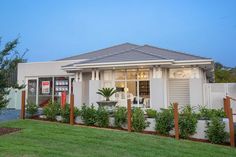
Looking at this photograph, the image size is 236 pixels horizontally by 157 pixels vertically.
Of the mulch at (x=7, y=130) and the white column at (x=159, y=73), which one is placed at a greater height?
the white column at (x=159, y=73)

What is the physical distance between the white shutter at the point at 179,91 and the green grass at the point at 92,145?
24.4 ft

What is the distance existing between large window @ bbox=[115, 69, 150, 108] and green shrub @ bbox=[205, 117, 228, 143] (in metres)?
6.71

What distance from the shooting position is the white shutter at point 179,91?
18.7 metres

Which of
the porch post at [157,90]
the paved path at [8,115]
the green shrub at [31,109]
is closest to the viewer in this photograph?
the green shrub at [31,109]

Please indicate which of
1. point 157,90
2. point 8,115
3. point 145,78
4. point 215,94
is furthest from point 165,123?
point 8,115

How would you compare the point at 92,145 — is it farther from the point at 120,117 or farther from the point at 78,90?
Answer: the point at 78,90

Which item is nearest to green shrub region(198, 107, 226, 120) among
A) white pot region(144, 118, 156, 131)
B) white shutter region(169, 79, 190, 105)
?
white pot region(144, 118, 156, 131)

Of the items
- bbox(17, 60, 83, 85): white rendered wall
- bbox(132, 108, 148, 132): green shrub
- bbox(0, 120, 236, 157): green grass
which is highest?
bbox(17, 60, 83, 85): white rendered wall

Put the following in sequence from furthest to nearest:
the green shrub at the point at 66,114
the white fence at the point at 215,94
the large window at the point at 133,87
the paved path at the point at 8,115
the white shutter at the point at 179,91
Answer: the large window at the point at 133,87, the white shutter at the point at 179,91, the white fence at the point at 215,94, the paved path at the point at 8,115, the green shrub at the point at 66,114

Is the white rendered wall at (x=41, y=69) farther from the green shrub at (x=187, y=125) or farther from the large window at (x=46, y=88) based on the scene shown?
the green shrub at (x=187, y=125)

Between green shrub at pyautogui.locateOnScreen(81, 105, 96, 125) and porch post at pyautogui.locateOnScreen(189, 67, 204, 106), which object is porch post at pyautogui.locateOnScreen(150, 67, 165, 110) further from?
green shrub at pyautogui.locateOnScreen(81, 105, 96, 125)

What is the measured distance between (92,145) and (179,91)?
1022cm

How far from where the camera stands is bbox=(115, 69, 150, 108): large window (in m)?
18.9

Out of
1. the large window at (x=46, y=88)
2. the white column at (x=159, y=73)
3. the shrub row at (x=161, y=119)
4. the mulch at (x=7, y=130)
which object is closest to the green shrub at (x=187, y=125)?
the shrub row at (x=161, y=119)
